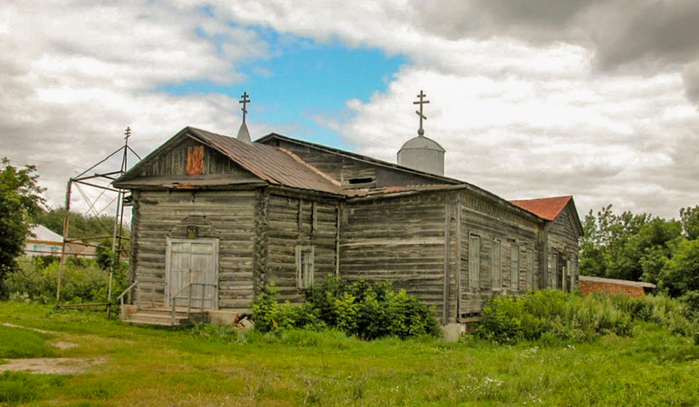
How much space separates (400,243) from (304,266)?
3.02m

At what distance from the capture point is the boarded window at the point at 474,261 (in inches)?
825

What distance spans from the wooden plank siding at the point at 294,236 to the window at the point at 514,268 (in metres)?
7.82

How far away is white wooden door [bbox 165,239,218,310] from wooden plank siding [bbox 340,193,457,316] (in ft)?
14.2

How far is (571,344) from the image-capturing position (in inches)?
725

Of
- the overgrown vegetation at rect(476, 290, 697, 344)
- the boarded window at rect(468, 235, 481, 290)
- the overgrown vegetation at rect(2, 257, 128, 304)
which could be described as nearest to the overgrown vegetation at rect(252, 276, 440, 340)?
the overgrown vegetation at rect(476, 290, 697, 344)

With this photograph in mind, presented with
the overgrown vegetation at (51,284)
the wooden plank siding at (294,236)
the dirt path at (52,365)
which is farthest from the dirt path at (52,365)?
the overgrown vegetation at (51,284)

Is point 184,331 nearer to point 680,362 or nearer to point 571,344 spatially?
point 571,344

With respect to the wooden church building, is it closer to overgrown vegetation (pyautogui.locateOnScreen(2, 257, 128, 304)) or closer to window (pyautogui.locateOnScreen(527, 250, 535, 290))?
window (pyautogui.locateOnScreen(527, 250, 535, 290))

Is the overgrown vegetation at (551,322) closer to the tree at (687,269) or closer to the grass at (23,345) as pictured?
the tree at (687,269)

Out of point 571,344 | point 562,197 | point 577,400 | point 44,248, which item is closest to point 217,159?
point 571,344

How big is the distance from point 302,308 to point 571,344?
295 inches

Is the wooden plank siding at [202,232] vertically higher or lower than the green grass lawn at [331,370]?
higher

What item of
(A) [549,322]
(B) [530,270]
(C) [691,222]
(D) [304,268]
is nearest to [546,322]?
(A) [549,322]

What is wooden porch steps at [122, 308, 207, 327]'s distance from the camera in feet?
58.7
